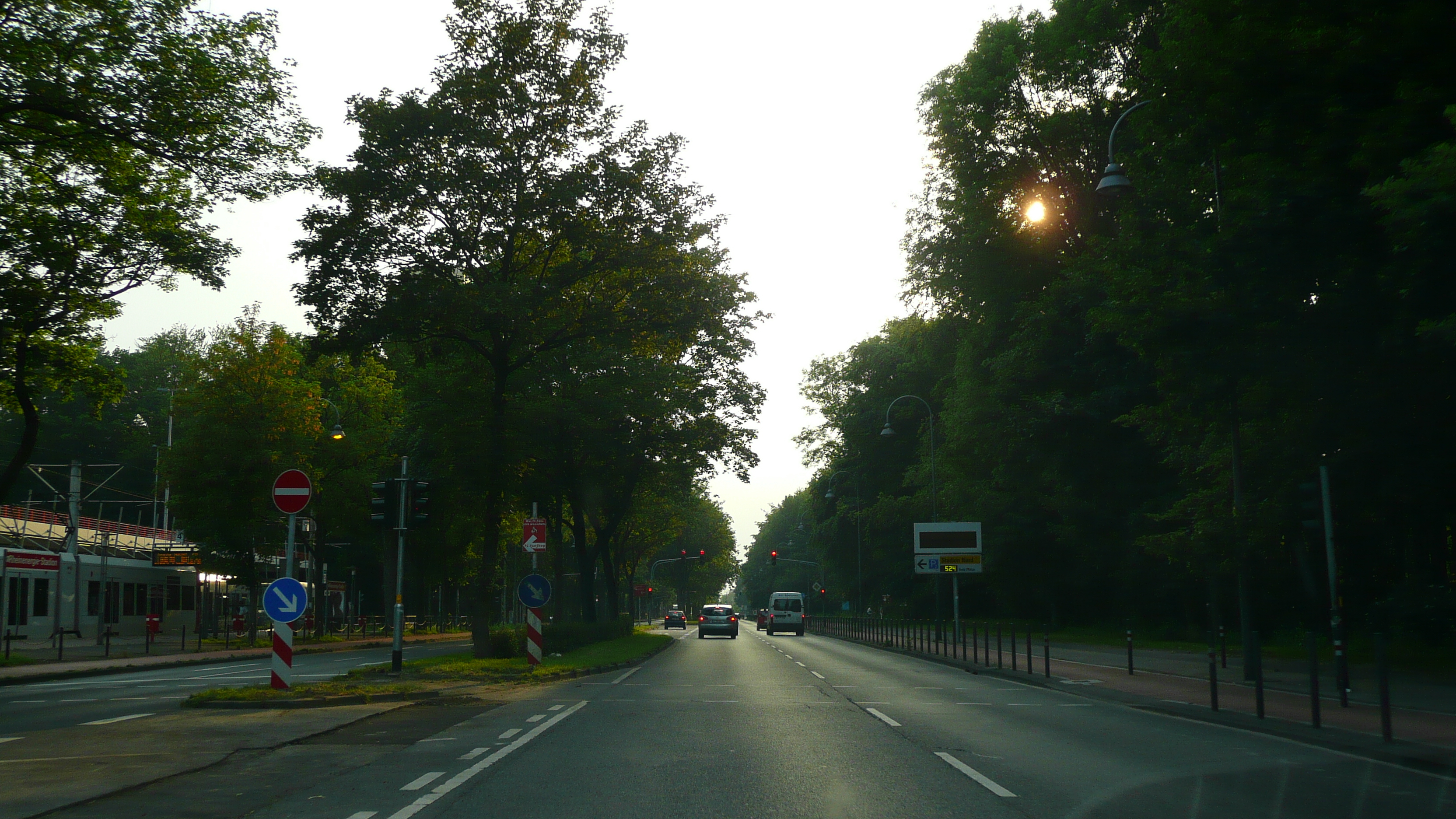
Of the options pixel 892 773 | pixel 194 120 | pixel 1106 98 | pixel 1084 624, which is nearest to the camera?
pixel 892 773

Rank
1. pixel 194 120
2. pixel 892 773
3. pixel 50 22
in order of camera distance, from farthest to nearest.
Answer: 1. pixel 194 120
2. pixel 50 22
3. pixel 892 773

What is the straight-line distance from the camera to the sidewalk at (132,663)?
79.5 ft

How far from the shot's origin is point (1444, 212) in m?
11.5

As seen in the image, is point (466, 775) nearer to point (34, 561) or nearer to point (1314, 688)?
point (1314, 688)

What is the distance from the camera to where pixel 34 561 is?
3944 cm

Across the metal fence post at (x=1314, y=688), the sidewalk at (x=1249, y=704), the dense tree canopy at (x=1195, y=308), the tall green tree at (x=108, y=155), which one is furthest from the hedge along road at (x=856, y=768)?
the tall green tree at (x=108, y=155)

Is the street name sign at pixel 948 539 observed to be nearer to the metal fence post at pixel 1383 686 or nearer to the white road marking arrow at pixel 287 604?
the white road marking arrow at pixel 287 604

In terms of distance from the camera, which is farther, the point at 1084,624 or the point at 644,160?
the point at 1084,624

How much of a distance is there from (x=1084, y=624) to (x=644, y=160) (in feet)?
108

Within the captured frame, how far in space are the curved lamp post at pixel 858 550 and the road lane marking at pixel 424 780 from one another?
172 ft

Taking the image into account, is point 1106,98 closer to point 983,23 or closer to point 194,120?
point 983,23

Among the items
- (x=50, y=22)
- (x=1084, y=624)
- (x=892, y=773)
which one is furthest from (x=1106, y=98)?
(x=892, y=773)

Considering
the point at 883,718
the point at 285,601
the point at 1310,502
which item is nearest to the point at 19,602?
the point at 285,601

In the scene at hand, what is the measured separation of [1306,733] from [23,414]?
24783 millimetres
